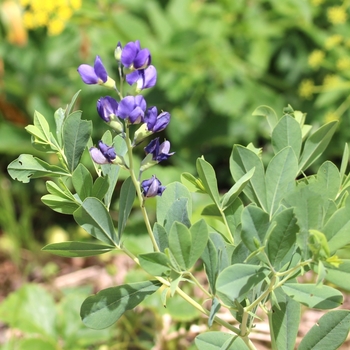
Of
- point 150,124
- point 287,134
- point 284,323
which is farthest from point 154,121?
point 284,323

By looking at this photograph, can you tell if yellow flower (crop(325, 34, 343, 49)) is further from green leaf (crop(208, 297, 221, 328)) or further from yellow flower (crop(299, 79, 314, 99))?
green leaf (crop(208, 297, 221, 328))

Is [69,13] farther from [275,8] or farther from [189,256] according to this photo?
[189,256]

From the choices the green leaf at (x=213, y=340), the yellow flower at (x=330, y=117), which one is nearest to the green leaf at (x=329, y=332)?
the green leaf at (x=213, y=340)

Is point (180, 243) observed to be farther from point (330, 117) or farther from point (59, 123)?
point (330, 117)

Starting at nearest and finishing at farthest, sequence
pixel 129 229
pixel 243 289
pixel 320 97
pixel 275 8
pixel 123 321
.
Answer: pixel 243 289, pixel 123 321, pixel 129 229, pixel 320 97, pixel 275 8

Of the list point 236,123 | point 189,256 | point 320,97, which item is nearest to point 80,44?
point 236,123

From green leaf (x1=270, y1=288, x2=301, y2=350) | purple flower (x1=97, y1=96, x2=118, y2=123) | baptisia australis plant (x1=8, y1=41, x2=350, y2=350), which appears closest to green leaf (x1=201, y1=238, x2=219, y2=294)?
baptisia australis plant (x1=8, y1=41, x2=350, y2=350)
